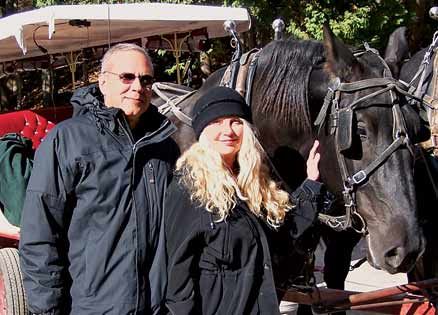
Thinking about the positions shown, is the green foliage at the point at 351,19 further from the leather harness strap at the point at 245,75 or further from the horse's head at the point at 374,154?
the horse's head at the point at 374,154

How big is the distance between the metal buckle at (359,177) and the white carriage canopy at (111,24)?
214 cm

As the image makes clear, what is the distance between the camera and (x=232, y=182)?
8.46 ft

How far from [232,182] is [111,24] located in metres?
3.09

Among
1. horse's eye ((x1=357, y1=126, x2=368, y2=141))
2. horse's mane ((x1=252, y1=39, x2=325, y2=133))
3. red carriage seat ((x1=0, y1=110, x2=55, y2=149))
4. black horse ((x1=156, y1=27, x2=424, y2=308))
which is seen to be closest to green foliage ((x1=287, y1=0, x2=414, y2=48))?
red carriage seat ((x1=0, y1=110, x2=55, y2=149))

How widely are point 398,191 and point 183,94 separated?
182 centimetres

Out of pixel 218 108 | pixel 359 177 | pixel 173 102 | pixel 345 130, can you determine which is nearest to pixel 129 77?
pixel 218 108

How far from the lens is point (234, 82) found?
3730mm

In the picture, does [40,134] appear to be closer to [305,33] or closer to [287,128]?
[287,128]

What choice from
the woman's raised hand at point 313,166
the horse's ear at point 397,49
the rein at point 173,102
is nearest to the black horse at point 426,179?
the horse's ear at point 397,49

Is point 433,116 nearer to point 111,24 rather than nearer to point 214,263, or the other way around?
point 214,263

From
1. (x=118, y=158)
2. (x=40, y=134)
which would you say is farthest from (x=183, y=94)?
(x=118, y=158)

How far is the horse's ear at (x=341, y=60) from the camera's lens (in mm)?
3375

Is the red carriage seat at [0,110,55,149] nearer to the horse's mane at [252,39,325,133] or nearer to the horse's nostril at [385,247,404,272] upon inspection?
the horse's mane at [252,39,325,133]

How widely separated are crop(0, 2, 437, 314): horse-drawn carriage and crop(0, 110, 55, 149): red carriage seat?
1847 mm
